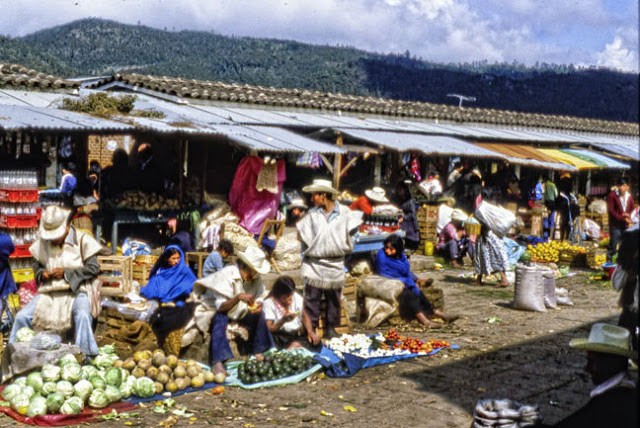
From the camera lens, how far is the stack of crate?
16.9 m

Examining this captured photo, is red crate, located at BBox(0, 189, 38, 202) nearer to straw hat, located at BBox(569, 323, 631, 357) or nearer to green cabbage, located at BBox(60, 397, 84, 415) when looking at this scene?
green cabbage, located at BBox(60, 397, 84, 415)

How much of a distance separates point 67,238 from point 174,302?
4.10 ft

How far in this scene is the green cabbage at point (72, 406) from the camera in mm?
6043

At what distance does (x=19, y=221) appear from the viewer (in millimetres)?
10492

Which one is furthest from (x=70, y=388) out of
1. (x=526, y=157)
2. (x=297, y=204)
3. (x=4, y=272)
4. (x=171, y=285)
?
(x=526, y=157)

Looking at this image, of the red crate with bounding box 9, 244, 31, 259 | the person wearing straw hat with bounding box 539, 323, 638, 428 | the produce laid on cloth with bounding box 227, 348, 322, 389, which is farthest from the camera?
the red crate with bounding box 9, 244, 31, 259

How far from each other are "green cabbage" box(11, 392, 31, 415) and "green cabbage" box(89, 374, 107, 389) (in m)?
0.51

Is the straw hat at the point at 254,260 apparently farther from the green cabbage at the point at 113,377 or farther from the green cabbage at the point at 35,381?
the green cabbage at the point at 35,381

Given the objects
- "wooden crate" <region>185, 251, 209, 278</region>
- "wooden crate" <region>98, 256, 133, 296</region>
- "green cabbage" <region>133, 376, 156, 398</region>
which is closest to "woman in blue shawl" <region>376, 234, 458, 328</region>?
"wooden crate" <region>185, 251, 209, 278</region>

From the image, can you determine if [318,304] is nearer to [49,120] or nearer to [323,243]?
[323,243]

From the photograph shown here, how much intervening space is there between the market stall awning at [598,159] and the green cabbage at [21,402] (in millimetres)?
18131

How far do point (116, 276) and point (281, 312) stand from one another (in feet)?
8.82

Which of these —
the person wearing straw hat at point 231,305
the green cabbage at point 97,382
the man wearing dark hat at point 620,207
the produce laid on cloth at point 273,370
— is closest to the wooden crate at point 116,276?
the person wearing straw hat at point 231,305

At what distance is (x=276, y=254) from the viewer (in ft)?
40.5
